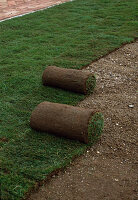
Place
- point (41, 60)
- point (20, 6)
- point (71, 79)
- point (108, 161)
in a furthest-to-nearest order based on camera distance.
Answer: point (20, 6) < point (41, 60) < point (71, 79) < point (108, 161)

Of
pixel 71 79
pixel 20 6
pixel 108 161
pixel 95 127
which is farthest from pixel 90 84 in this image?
pixel 20 6

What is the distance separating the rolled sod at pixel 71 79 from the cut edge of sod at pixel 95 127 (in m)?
1.12

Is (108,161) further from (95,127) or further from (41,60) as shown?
(41,60)

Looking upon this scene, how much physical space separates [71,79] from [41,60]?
166 cm

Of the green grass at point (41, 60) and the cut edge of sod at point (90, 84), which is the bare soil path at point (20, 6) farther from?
the cut edge of sod at point (90, 84)

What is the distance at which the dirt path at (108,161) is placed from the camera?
314cm

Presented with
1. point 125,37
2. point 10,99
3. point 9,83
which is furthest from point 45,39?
point 10,99

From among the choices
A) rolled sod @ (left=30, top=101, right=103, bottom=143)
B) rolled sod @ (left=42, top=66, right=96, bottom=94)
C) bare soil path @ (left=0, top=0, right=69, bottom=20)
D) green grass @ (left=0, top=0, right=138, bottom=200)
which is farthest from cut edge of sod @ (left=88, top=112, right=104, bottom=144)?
bare soil path @ (left=0, top=0, right=69, bottom=20)

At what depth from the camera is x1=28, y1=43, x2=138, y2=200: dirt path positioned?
3.14 m

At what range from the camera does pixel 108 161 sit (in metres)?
3.58

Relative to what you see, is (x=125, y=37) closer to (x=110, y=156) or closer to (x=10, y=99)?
(x=10, y=99)

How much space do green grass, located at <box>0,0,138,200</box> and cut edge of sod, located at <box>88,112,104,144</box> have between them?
15 centimetres

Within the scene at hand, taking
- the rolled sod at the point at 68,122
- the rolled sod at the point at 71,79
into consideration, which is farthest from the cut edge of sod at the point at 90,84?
the rolled sod at the point at 68,122

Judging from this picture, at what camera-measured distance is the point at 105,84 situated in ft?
18.0
